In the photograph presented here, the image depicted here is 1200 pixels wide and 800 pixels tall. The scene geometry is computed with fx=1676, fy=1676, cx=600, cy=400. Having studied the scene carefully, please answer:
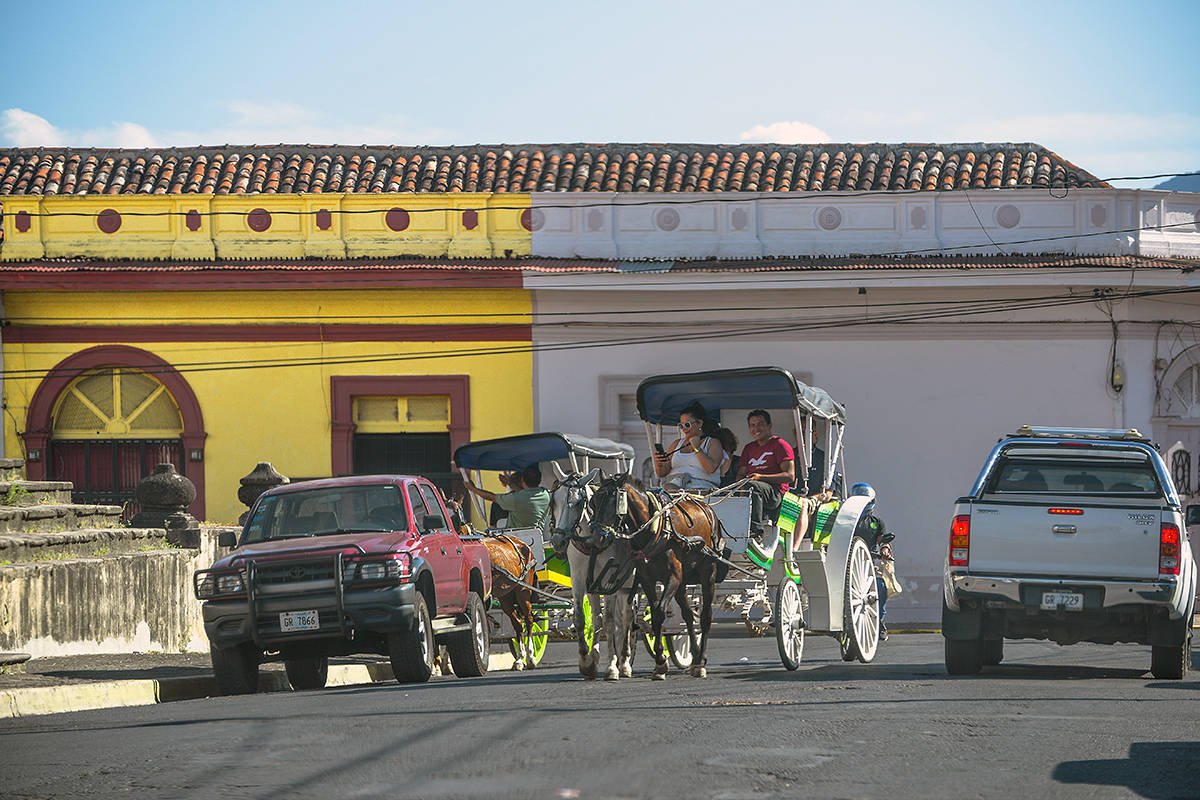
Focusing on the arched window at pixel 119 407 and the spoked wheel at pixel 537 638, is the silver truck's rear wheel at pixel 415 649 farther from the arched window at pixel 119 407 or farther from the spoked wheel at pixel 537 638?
the arched window at pixel 119 407

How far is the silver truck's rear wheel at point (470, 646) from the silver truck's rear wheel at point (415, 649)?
0.94m

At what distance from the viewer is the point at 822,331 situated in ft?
88.6

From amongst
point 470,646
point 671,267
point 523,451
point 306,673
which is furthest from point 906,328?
point 306,673

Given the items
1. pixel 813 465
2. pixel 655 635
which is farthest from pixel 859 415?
pixel 655 635

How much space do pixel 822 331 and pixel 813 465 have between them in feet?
33.8

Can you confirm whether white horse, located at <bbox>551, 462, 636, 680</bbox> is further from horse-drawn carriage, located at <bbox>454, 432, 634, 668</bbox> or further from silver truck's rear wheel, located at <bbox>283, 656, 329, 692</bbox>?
silver truck's rear wheel, located at <bbox>283, 656, 329, 692</bbox>

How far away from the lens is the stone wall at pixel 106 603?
15469 millimetres

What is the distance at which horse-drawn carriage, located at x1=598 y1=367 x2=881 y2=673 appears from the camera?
1456cm

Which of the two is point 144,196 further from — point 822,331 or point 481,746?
point 481,746

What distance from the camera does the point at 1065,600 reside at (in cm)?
1328

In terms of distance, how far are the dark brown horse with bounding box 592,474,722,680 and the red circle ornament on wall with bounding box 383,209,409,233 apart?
1392 cm

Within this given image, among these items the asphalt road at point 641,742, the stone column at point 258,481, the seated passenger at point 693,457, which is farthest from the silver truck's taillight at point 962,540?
the stone column at point 258,481

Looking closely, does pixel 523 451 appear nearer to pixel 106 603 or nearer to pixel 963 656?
pixel 106 603

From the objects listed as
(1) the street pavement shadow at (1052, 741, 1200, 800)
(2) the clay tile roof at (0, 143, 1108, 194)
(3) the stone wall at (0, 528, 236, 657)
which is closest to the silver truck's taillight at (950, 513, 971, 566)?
(1) the street pavement shadow at (1052, 741, 1200, 800)
